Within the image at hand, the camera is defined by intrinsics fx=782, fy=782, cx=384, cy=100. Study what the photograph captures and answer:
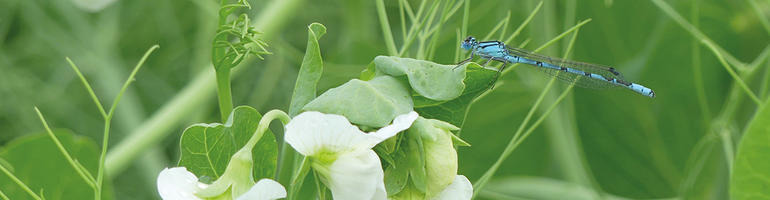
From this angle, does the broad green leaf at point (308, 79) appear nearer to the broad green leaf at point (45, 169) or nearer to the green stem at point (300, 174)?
the green stem at point (300, 174)

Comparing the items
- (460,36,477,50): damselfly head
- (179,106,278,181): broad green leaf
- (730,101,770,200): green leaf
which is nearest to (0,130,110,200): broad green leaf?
(179,106,278,181): broad green leaf

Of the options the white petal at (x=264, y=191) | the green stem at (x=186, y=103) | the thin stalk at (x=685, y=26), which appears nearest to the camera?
the white petal at (x=264, y=191)

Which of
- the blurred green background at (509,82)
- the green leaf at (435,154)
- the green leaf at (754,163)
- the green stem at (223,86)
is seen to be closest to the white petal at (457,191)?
the green leaf at (435,154)

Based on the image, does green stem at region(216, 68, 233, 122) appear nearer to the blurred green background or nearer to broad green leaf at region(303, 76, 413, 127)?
broad green leaf at region(303, 76, 413, 127)

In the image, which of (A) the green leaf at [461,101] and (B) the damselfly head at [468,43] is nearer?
(A) the green leaf at [461,101]

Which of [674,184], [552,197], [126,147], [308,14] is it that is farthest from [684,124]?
[126,147]

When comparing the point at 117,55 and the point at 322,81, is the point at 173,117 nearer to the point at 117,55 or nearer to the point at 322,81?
the point at 322,81

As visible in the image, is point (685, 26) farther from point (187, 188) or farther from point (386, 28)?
point (187, 188)
